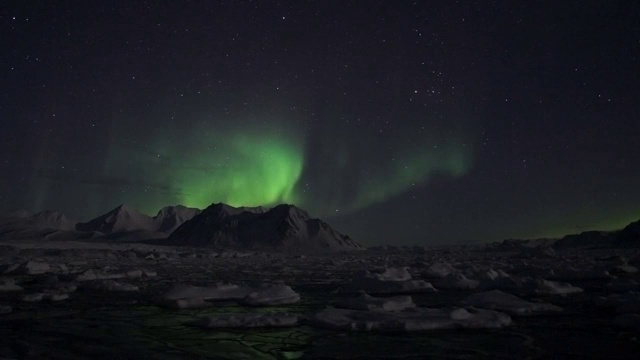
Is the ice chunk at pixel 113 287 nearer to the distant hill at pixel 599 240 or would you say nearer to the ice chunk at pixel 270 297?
the ice chunk at pixel 270 297

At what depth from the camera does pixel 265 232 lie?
175 metres

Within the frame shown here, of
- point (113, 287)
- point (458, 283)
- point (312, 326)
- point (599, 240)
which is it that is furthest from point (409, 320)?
point (599, 240)

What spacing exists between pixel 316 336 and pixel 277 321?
5.16 ft

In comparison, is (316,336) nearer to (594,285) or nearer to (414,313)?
(414,313)

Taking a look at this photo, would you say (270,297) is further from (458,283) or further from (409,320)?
(458,283)

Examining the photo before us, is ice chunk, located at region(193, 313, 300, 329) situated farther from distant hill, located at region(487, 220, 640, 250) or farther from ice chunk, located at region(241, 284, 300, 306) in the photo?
distant hill, located at region(487, 220, 640, 250)

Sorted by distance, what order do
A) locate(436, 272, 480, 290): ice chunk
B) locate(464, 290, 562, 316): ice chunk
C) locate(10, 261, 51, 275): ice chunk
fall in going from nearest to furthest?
locate(464, 290, 562, 316): ice chunk < locate(436, 272, 480, 290): ice chunk < locate(10, 261, 51, 275): ice chunk

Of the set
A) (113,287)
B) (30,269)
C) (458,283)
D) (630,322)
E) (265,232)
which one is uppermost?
(265,232)

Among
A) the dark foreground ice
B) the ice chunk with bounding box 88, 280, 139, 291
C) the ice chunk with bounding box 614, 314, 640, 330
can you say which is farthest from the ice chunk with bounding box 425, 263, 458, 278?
the ice chunk with bounding box 614, 314, 640, 330

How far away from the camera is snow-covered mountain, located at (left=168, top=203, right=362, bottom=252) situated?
165500 millimetres

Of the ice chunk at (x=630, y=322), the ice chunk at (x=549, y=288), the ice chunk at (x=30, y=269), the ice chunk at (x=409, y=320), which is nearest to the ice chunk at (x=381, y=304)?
the ice chunk at (x=409, y=320)

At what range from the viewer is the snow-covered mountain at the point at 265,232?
16550cm

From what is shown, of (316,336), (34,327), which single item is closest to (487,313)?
(316,336)

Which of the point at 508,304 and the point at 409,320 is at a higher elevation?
the point at 508,304
